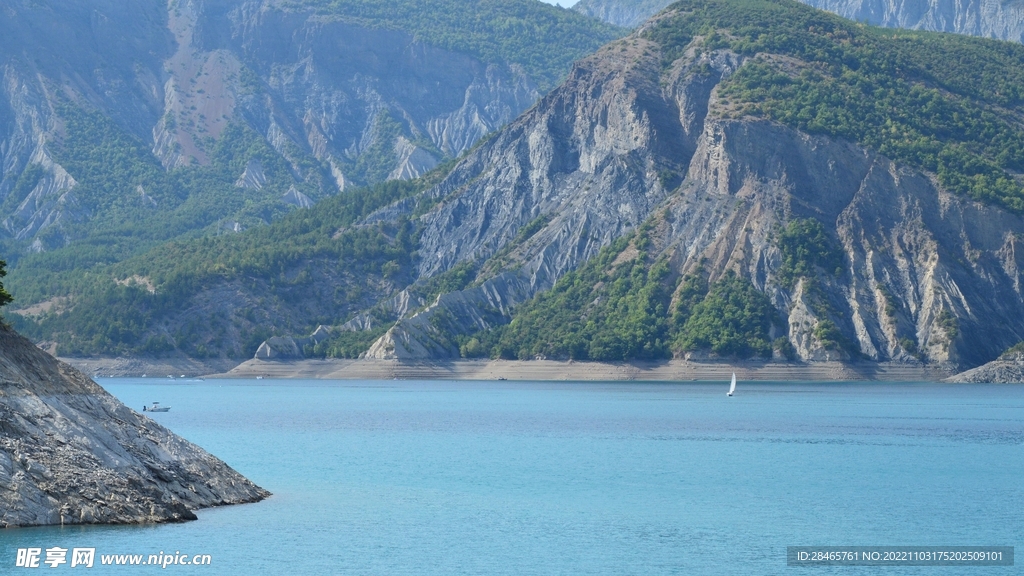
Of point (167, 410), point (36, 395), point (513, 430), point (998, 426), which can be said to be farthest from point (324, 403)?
point (36, 395)

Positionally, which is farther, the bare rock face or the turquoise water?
the bare rock face

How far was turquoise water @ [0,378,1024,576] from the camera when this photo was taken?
190 feet

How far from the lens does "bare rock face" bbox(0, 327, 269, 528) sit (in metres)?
58.8

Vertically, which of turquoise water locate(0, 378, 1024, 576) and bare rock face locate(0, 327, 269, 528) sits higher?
bare rock face locate(0, 327, 269, 528)

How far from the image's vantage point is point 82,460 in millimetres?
60656

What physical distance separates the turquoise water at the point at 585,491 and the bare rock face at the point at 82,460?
1001mm

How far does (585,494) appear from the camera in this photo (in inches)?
3054

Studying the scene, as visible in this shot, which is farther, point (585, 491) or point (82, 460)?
point (585, 491)

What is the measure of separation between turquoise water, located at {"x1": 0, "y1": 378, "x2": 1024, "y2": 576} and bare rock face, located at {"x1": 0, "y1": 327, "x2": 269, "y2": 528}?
1.00m

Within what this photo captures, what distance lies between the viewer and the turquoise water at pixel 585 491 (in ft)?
190

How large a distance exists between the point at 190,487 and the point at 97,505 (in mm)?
6214

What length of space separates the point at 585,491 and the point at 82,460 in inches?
1099

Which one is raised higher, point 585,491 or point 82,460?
point 82,460

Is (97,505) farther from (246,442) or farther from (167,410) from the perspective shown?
(167,410)
